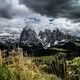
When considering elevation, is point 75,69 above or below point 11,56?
below

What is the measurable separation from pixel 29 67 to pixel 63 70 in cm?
243

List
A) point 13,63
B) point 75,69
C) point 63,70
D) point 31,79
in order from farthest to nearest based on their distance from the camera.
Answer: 1. point 75,69
2. point 63,70
3. point 13,63
4. point 31,79

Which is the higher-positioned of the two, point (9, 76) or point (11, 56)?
point (11, 56)

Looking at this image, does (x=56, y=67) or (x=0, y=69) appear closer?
(x=0, y=69)

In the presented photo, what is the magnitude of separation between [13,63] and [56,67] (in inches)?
116

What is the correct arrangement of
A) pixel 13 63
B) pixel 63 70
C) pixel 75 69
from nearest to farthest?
1. pixel 13 63
2. pixel 63 70
3. pixel 75 69

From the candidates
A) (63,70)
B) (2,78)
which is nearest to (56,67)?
(63,70)

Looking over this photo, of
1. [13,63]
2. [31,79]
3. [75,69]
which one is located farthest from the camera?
[75,69]

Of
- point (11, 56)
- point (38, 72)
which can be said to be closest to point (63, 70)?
point (38, 72)

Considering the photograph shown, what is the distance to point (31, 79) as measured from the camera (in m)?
13.2

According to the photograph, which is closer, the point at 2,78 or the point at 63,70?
the point at 2,78

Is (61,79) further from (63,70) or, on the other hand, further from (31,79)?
(31,79)

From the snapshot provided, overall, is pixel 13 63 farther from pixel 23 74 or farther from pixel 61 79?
pixel 61 79

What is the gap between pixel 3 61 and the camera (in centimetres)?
1572
